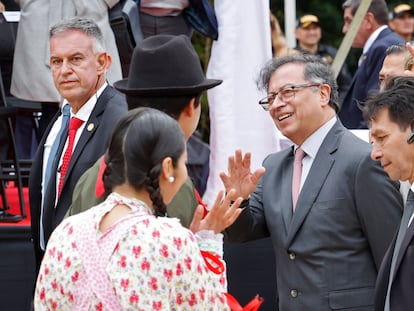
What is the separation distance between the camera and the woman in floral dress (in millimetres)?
3293

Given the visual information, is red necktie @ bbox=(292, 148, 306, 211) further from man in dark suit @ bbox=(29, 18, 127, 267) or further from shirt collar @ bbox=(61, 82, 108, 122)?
shirt collar @ bbox=(61, 82, 108, 122)

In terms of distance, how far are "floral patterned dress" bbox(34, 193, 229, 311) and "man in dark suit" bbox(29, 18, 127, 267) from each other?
1561 mm

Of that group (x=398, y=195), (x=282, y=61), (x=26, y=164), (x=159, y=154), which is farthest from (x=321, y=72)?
(x=26, y=164)

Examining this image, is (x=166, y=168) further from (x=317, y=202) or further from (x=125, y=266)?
(x=317, y=202)

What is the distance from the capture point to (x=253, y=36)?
6.87 metres

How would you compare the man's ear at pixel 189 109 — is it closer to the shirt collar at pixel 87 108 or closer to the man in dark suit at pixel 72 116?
the man in dark suit at pixel 72 116

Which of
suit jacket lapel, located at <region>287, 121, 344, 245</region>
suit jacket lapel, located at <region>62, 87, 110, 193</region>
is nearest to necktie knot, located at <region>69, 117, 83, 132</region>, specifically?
suit jacket lapel, located at <region>62, 87, 110, 193</region>

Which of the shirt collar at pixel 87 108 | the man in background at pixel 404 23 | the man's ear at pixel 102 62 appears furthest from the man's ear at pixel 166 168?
the man in background at pixel 404 23

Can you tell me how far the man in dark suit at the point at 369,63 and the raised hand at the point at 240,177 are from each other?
10.3ft

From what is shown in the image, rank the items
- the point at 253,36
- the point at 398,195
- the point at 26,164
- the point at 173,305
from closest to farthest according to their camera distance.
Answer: the point at 173,305 → the point at 398,195 → the point at 253,36 → the point at 26,164

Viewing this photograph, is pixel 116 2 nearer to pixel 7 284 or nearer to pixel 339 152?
pixel 7 284

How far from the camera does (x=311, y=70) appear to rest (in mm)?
4992

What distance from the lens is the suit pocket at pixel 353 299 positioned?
464 cm

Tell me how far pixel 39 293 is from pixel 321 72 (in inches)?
79.5
